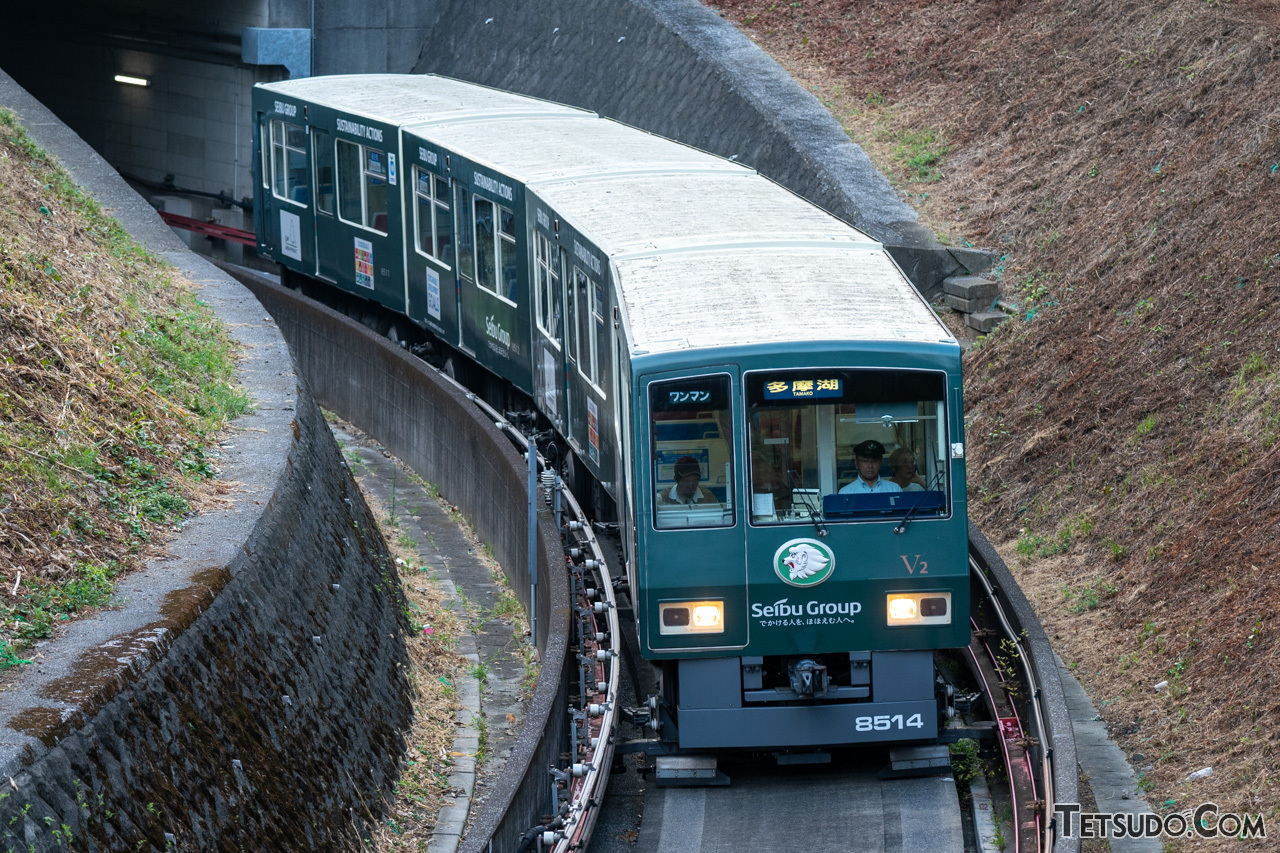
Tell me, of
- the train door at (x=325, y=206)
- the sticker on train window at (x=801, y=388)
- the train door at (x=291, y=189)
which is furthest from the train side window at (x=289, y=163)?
the sticker on train window at (x=801, y=388)

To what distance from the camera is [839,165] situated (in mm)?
22312

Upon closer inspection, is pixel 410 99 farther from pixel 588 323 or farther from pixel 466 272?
pixel 588 323

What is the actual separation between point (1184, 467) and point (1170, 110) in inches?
287

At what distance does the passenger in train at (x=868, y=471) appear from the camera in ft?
32.6

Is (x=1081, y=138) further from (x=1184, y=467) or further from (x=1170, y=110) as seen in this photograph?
(x=1184, y=467)

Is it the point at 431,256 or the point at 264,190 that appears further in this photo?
the point at 264,190

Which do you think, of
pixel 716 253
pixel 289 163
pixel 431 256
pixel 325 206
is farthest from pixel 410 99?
pixel 716 253

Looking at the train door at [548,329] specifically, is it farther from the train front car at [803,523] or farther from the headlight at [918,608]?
the headlight at [918,608]

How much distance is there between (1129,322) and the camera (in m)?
Answer: 16.3

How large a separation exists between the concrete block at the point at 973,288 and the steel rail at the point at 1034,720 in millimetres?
7011

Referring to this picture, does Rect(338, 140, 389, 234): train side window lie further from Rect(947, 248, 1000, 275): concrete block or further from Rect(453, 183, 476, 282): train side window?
Rect(947, 248, 1000, 275): concrete block

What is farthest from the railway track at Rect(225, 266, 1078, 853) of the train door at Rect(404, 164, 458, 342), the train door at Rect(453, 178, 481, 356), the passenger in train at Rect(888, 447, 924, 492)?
the train door at Rect(404, 164, 458, 342)

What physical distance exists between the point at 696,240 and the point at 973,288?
7.32 meters

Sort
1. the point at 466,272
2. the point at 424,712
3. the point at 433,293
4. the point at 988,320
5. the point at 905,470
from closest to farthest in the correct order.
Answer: the point at 905,470 < the point at 424,712 < the point at 988,320 < the point at 466,272 < the point at 433,293
